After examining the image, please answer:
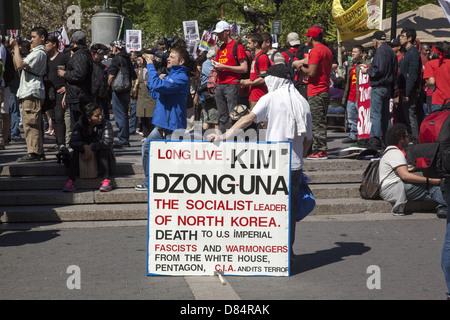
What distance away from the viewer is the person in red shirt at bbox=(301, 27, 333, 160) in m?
11.0

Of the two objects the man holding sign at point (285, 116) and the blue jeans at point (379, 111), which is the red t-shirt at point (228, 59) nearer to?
the blue jeans at point (379, 111)

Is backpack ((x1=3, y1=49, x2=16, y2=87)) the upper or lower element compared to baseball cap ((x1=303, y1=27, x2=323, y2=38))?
lower

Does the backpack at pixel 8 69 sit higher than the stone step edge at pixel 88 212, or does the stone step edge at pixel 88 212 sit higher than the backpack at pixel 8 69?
the backpack at pixel 8 69

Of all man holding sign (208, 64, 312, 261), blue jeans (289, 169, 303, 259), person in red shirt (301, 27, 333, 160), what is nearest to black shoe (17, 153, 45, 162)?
person in red shirt (301, 27, 333, 160)

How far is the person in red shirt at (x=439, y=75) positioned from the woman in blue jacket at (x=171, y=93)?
467cm

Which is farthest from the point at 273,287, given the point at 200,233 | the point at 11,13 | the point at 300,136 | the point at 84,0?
the point at 84,0

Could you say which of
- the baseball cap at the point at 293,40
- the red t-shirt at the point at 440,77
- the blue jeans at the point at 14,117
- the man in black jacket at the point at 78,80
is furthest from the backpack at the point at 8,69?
the red t-shirt at the point at 440,77

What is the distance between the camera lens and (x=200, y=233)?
640 centimetres

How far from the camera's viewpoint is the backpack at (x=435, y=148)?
17.1 ft

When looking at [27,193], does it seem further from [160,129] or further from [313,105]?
[313,105]

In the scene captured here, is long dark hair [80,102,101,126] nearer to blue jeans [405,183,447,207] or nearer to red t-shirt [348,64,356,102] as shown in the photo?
blue jeans [405,183,447,207]

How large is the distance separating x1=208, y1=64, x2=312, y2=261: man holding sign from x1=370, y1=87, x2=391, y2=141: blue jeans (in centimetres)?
531

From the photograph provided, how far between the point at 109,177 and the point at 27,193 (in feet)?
3.71

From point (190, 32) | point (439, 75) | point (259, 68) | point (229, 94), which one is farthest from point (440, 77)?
point (190, 32)
